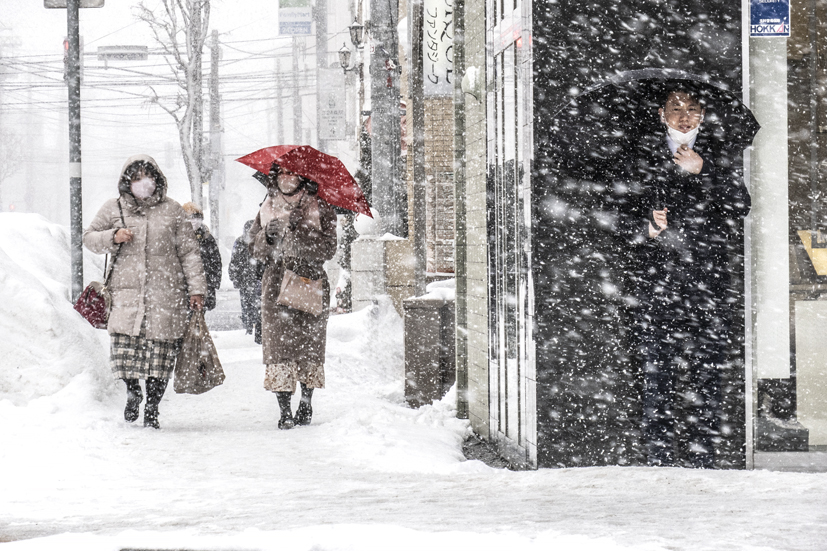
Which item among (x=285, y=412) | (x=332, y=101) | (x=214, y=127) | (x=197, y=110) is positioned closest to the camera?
(x=285, y=412)

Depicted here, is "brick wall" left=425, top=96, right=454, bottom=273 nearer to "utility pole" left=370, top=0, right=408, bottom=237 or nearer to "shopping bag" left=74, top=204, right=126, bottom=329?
"utility pole" left=370, top=0, right=408, bottom=237

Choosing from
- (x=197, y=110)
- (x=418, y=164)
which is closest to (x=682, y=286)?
(x=418, y=164)

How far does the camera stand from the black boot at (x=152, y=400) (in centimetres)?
721

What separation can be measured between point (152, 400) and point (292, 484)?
238 cm

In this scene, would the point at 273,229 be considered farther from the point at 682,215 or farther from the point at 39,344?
the point at 682,215

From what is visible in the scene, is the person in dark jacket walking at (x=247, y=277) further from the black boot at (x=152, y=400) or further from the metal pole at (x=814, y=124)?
the metal pole at (x=814, y=124)

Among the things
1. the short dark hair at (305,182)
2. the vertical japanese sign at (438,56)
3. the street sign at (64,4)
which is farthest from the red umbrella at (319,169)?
the vertical japanese sign at (438,56)

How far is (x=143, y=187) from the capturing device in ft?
23.5

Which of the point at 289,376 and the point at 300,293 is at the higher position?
the point at 300,293

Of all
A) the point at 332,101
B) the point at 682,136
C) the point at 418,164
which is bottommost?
the point at 682,136

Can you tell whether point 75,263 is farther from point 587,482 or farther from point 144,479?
point 587,482

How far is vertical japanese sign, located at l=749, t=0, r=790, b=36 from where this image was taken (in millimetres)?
5469

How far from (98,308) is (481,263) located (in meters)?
3.04

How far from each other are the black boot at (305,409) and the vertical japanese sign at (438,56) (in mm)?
5479
